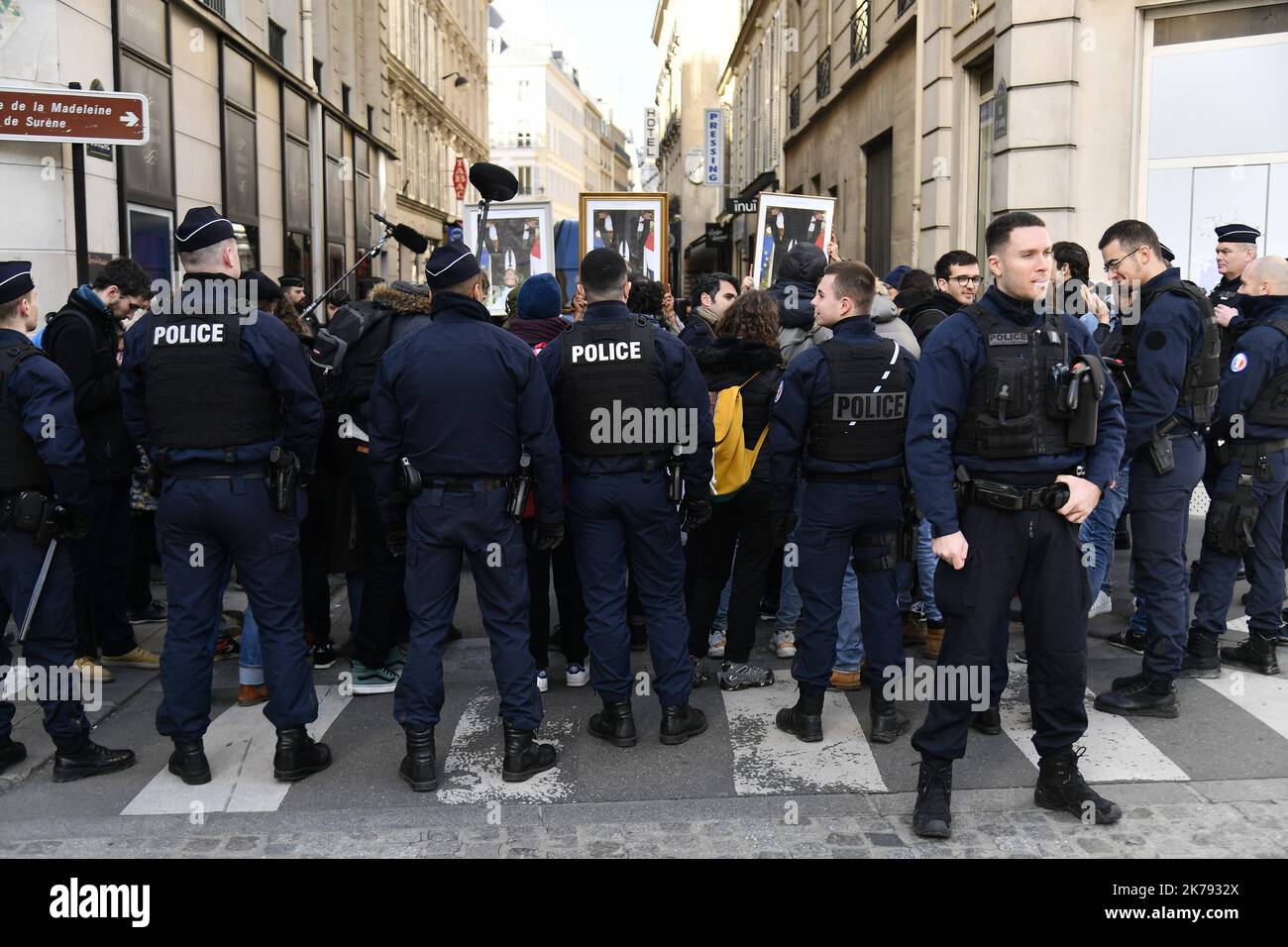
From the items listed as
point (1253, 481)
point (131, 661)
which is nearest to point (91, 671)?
point (131, 661)

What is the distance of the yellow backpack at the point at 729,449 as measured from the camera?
543 cm

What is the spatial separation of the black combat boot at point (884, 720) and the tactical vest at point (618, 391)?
1446 millimetres

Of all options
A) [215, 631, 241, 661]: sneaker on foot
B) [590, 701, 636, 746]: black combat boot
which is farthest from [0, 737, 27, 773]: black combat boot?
[590, 701, 636, 746]: black combat boot

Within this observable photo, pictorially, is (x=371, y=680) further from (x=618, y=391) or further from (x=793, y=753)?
(x=793, y=753)

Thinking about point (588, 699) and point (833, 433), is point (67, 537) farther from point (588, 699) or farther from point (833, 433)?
point (833, 433)

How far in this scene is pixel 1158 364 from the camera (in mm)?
5035

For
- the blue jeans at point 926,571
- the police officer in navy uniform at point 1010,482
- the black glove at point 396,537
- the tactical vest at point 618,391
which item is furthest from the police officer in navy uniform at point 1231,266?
the black glove at point 396,537

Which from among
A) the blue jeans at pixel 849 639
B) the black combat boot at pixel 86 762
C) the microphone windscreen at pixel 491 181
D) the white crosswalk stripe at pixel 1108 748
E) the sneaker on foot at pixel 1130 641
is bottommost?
the black combat boot at pixel 86 762

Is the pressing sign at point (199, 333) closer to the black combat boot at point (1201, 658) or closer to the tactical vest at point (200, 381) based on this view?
the tactical vest at point (200, 381)

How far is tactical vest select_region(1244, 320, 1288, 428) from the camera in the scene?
550cm

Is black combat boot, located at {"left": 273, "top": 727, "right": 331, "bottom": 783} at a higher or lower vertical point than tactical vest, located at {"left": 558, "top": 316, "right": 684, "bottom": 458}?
lower

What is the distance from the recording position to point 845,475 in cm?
480

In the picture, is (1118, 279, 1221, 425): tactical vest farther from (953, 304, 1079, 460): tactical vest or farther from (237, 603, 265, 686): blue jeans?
(237, 603, 265, 686): blue jeans
